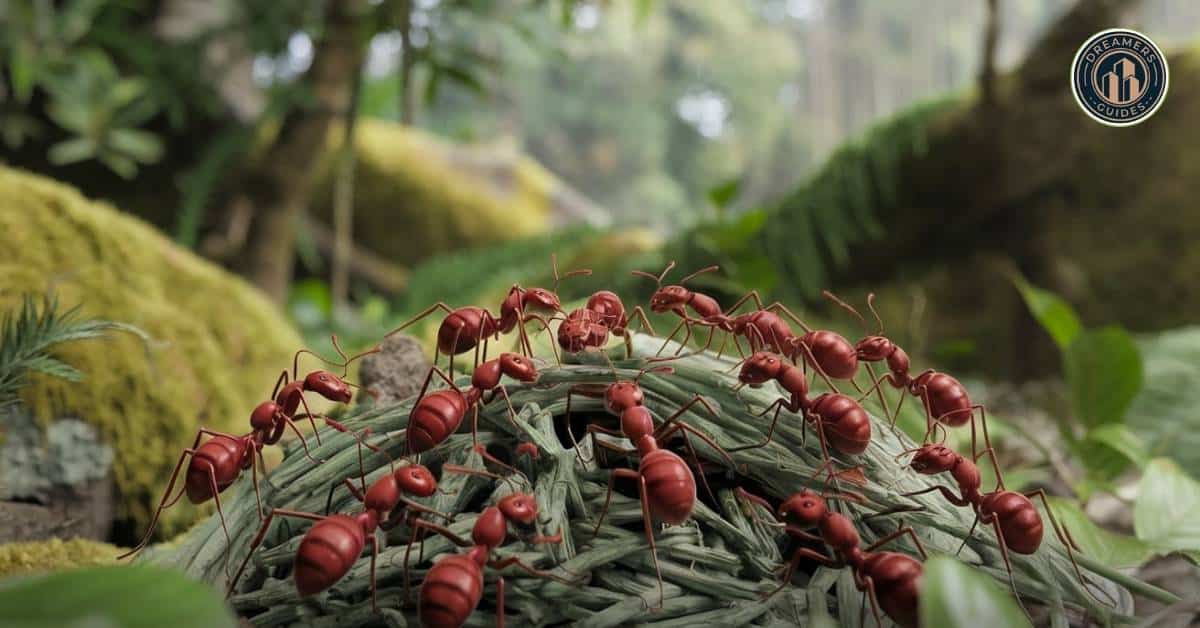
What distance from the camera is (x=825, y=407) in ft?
2.96

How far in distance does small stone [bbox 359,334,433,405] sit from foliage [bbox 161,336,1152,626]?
21 cm

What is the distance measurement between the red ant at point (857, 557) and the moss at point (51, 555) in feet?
2.99

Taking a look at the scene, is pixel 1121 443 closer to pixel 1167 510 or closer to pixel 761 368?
pixel 1167 510

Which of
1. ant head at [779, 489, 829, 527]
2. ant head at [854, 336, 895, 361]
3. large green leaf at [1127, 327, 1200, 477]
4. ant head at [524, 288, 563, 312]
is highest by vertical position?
ant head at [524, 288, 563, 312]

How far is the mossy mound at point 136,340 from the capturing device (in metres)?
1.52

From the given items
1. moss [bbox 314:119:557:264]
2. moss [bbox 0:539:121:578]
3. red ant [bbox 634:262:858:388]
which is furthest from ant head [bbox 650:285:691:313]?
moss [bbox 314:119:557:264]

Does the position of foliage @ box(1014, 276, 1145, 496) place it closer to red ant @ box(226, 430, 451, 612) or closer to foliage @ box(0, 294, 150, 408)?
red ant @ box(226, 430, 451, 612)

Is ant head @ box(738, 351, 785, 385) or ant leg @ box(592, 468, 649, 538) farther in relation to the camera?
ant head @ box(738, 351, 785, 385)

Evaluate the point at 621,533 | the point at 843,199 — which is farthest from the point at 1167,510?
the point at 843,199

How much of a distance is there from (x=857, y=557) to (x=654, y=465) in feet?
0.73

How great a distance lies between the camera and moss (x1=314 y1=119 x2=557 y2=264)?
5562 millimetres

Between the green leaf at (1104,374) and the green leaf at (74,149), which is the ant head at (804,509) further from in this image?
the green leaf at (74,149)

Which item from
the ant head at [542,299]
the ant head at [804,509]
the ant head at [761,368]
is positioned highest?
the ant head at [542,299]

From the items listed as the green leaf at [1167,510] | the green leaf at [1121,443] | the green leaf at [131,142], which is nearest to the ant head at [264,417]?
the green leaf at [1167,510]
